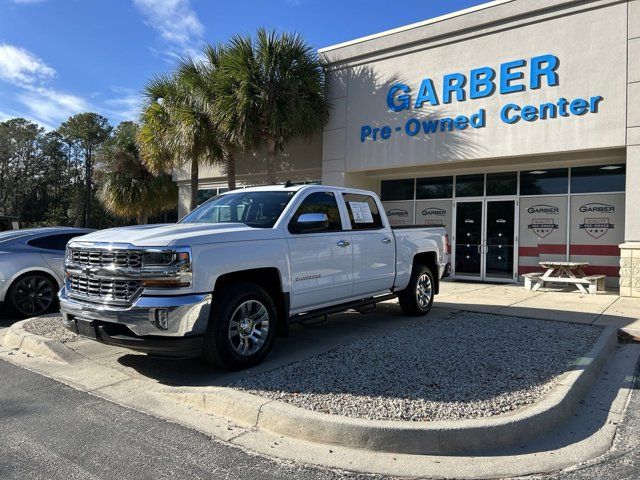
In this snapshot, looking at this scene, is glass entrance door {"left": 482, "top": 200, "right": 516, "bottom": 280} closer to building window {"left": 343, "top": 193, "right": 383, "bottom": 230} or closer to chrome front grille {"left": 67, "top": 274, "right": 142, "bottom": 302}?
building window {"left": 343, "top": 193, "right": 383, "bottom": 230}

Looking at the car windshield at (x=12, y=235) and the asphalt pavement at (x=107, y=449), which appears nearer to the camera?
the asphalt pavement at (x=107, y=449)

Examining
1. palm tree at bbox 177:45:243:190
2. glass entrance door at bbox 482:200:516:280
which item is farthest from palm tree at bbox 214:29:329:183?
glass entrance door at bbox 482:200:516:280

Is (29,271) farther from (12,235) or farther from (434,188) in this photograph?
(434,188)

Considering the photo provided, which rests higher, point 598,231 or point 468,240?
point 598,231

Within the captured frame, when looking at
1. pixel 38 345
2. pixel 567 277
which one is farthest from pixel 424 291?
pixel 567 277

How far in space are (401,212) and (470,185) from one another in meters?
2.43

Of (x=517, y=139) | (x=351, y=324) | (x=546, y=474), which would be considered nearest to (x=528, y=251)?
(x=517, y=139)

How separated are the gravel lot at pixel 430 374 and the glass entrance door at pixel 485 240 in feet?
23.8

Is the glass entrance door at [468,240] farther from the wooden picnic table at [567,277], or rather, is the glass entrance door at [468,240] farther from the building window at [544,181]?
the wooden picnic table at [567,277]

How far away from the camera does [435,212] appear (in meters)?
15.7

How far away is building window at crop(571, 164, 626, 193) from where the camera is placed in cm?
1272

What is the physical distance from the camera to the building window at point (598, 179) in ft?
41.7

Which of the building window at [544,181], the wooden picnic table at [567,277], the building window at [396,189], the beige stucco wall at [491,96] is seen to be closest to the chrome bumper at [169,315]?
the wooden picnic table at [567,277]

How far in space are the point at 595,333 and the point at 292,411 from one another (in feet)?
17.0
